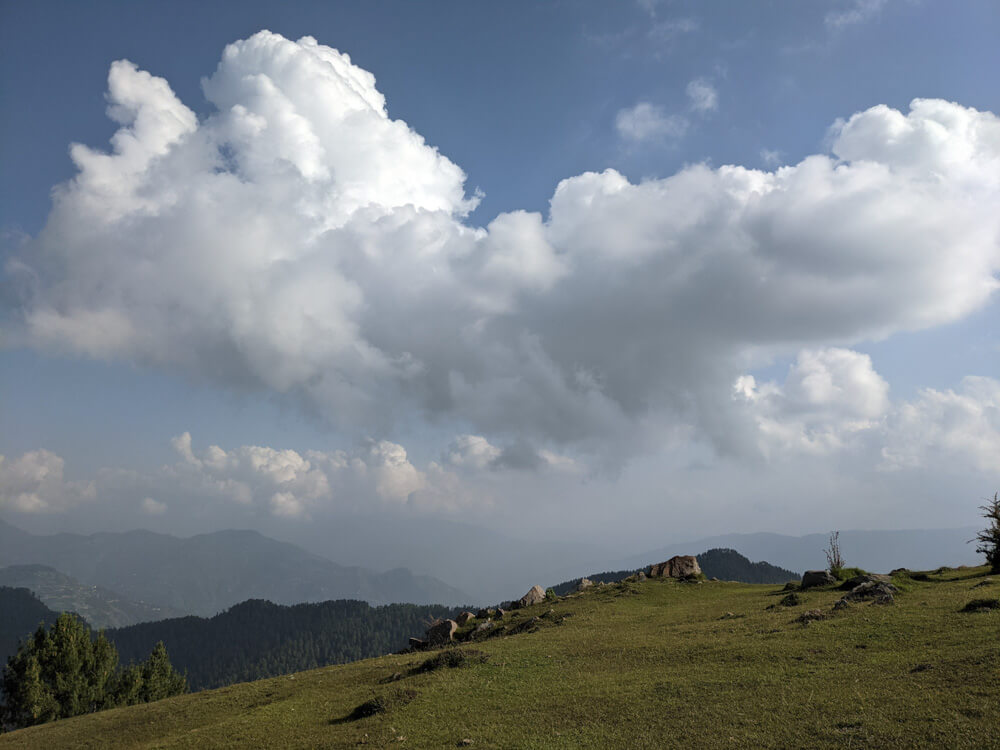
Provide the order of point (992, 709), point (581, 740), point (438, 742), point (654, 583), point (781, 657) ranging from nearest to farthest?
1. point (992, 709)
2. point (581, 740)
3. point (438, 742)
4. point (781, 657)
5. point (654, 583)

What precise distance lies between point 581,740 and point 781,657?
1062 cm

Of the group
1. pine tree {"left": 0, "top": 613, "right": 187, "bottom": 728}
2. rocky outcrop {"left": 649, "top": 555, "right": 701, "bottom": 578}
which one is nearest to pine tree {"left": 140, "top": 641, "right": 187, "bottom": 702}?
pine tree {"left": 0, "top": 613, "right": 187, "bottom": 728}

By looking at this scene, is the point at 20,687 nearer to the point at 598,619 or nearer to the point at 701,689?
the point at 598,619

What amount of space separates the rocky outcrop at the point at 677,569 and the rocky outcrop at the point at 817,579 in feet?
55.9

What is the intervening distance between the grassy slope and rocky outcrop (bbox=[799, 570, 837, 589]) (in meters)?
6.71

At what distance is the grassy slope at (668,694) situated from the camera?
16375 mm

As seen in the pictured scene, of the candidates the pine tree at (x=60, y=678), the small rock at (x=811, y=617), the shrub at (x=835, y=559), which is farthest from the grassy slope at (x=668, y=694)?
the pine tree at (x=60, y=678)

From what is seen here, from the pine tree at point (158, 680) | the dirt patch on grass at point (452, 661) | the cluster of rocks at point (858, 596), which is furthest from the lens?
the pine tree at point (158, 680)

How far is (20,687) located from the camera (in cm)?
7231

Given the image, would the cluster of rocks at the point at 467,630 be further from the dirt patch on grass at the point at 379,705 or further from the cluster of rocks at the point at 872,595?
the cluster of rocks at the point at 872,595

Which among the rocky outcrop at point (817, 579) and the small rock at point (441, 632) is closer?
the rocky outcrop at point (817, 579)

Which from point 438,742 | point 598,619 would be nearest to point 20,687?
point 598,619

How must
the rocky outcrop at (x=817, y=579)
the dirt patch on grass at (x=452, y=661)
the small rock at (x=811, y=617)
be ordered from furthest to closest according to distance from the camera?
the rocky outcrop at (x=817, y=579), the dirt patch on grass at (x=452, y=661), the small rock at (x=811, y=617)

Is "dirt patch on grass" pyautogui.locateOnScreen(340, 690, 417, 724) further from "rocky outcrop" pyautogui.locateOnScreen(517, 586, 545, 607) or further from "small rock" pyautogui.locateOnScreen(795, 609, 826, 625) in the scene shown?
"rocky outcrop" pyautogui.locateOnScreen(517, 586, 545, 607)
